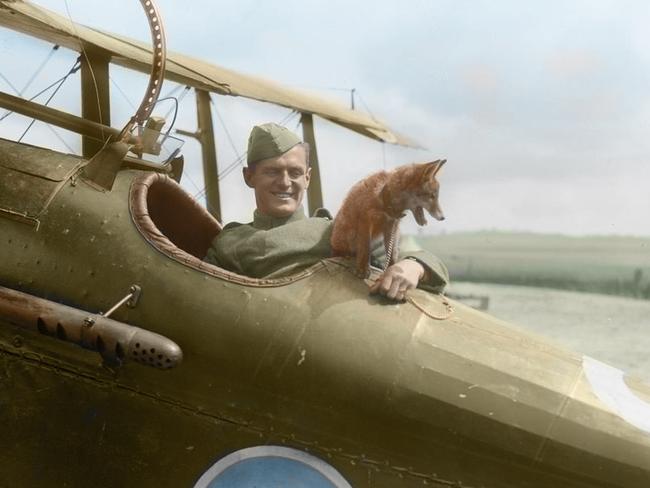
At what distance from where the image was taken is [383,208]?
2.76 metres

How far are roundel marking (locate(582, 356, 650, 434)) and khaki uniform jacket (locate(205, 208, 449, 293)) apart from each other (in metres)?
0.63

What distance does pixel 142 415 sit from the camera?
279cm

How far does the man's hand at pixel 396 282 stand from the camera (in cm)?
273

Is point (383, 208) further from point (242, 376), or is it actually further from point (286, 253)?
point (242, 376)

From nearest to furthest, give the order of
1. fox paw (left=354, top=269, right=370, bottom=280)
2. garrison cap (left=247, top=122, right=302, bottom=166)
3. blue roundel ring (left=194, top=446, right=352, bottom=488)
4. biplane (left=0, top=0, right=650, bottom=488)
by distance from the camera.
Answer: biplane (left=0, top=0, right=650, bottom=488) → blue roundel ring (left=194, top=446, right=352, bottom=488) → fox paw (left=354, top=269, right=370, bottom=280) → garrison cap (left=247, top=122, right=302, bottom=166)

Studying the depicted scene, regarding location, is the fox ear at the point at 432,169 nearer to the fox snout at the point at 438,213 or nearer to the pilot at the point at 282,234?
the fox snout at the point at 438,213

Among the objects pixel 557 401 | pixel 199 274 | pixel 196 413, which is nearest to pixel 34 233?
pixel 199 274

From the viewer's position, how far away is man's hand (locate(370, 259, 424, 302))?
2.73 m

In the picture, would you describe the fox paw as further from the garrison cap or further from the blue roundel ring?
the garrison cap

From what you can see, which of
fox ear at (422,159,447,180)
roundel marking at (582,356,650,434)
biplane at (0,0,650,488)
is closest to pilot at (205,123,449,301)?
biplane at (0,0,650,488)

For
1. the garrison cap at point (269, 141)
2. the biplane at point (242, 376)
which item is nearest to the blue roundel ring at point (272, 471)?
the biplane at point (242, 376)

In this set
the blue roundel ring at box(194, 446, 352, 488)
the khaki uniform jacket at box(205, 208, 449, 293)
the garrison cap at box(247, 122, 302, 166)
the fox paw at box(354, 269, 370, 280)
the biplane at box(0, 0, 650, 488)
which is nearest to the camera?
the biplane at box(0, 0, 650, 488)

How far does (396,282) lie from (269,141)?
103 centimetres

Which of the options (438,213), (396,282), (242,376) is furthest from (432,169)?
(242,376)
